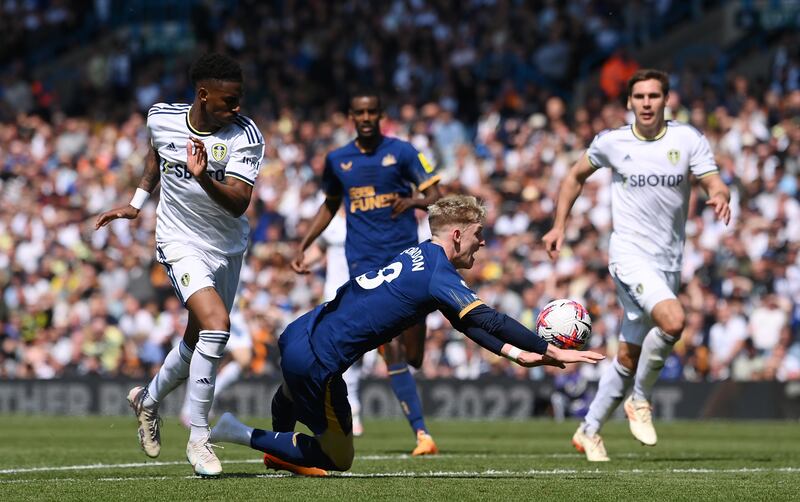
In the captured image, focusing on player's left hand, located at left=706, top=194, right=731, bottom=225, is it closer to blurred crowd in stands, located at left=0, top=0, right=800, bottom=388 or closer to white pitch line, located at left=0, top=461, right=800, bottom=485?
white pitch line, located at left=0, top=461, right=800, bottom=485

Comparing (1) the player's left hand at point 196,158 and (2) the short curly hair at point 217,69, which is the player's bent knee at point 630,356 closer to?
(2) the short curly hair at point 217,69

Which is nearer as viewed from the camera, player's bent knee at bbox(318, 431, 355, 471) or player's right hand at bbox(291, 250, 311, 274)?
player's bent knee at bbox(318, 431, 355, 471)

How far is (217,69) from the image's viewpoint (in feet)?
30.3

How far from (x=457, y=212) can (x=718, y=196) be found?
2879mm

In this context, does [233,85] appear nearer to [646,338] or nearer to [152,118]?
[152,118]

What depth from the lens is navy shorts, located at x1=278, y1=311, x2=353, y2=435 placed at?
861 centimetres

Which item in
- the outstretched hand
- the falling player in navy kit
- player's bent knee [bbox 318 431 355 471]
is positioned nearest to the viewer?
the outstretched hand

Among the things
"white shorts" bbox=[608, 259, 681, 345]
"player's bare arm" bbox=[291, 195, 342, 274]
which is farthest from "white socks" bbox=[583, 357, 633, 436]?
"player's bare arm" bbox=[291, 195, 342, 274]

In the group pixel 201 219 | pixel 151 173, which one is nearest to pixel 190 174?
pixel 201 219

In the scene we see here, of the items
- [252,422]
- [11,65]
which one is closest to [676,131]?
[252,422]

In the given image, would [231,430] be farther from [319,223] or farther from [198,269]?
[319,223]

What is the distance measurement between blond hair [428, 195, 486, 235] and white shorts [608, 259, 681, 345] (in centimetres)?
274

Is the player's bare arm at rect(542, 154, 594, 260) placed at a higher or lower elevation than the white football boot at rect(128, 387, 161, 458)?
higher

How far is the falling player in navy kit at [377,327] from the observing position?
325 inches
